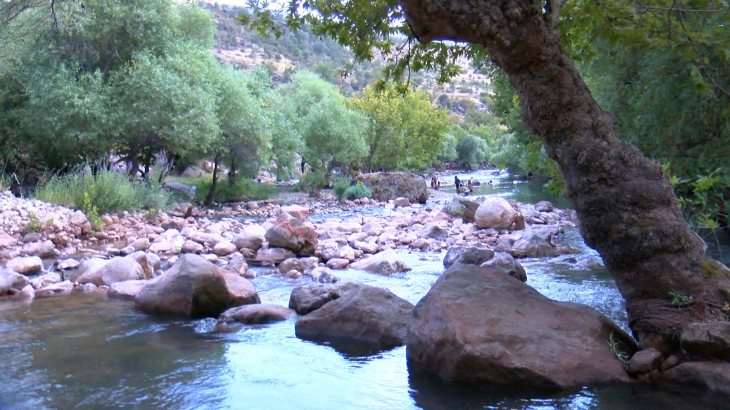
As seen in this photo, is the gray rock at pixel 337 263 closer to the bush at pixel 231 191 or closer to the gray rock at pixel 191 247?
the gray rock at pixel 191 247

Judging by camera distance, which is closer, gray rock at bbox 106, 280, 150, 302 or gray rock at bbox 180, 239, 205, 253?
gray rock at bbox 106, 280, 150, 302

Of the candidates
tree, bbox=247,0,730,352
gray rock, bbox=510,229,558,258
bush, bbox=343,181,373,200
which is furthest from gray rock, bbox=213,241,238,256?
bush, bbox=343,181,373,200

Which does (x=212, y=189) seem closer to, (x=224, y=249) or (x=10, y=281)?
(x=224, y=249)

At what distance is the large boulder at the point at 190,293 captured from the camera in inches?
327

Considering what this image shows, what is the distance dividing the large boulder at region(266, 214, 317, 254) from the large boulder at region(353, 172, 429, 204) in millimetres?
22186

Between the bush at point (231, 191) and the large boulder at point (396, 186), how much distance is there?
629 cm

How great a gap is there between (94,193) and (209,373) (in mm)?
15180

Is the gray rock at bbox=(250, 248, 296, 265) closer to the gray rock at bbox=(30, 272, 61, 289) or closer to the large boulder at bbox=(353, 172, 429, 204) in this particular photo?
the gray rock at bbox=(30, 272, 61, 289)

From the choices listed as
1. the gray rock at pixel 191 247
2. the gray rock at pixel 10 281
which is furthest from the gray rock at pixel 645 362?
the gray rock at pixel 191 247

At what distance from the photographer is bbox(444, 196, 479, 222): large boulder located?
22.3 metres

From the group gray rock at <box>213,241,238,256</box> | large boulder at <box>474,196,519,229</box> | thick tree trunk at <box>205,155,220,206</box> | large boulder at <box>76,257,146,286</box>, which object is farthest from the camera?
thick tree trunk at <box>205,155,220,206</box>

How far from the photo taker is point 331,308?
24.8 ft

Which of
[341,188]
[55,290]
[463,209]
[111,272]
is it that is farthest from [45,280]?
[341,188]

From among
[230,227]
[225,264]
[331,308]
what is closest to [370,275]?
[225,264]
